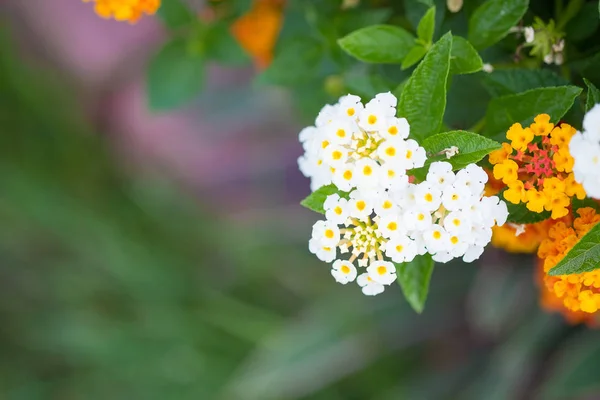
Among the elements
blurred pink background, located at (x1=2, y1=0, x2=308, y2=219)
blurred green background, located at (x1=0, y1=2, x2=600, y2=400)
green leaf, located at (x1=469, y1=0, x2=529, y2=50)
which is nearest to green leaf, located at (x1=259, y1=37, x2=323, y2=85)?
green leaf, located at (x1=469, y1=0, x2=529, y2=50)

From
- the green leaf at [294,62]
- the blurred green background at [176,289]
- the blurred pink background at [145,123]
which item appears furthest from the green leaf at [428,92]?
the blurred pink background at [145,123]

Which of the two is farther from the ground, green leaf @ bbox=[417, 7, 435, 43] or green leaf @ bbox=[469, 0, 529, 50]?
green leaf @ bbox=[417, 7, 435, 43]

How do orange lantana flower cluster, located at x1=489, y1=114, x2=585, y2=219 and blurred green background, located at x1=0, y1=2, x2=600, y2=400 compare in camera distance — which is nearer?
orange lantana flower cluster, located at x1=489, y1=114, x2=585, y2=219

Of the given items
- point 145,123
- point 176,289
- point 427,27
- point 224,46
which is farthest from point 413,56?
point 145,123

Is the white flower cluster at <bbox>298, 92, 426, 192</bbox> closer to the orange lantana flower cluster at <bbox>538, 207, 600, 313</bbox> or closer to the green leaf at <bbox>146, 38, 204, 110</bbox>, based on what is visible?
the orange lantana flower cluster at <bbox>538, 207, 600, 313</bbox>

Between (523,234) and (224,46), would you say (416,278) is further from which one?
(224,46)

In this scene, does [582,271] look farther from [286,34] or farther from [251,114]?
[251,114]
